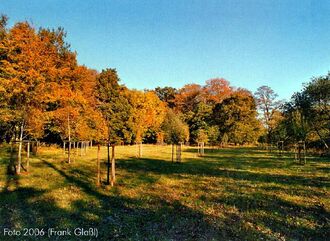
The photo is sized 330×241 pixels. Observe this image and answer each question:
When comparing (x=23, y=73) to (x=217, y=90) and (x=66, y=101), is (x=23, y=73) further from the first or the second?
(x=217, y=90)

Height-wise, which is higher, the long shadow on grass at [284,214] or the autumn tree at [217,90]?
the autumn tree at [217,90]

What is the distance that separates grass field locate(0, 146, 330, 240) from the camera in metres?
10.5

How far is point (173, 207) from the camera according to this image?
1382cm

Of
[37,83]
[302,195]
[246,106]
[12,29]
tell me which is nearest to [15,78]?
[37,83]

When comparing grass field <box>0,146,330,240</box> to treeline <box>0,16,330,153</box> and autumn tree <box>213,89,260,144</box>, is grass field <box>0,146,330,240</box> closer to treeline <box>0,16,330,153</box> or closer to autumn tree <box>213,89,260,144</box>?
treeline <box>0,16,330,153</box>

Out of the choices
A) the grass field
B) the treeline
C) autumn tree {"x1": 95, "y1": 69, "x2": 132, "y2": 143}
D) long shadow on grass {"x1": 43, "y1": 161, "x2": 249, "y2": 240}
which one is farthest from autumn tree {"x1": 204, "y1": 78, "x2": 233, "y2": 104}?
long shadow on grass {"x1": 43, "y1": 161, "x2": 249, "y2": 240}

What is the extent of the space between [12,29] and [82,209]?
18.8 m

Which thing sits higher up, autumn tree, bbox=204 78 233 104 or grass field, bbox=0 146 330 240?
autumn tree, bbox=204 78 233 104

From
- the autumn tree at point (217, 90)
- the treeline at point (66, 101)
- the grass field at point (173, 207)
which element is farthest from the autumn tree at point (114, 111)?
the autumn tree at point (217, 90)

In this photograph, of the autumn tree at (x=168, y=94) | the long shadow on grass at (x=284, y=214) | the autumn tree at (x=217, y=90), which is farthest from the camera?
the autumn tree at (x=168, y=94)

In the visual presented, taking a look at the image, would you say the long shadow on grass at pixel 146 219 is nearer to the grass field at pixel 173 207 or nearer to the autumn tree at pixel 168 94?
the grass field at pixel 173 207

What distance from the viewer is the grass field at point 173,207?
1048cm

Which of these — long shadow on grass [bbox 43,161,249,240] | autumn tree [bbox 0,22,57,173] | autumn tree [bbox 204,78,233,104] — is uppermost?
autumn tree [bbox 204,78,233,104]

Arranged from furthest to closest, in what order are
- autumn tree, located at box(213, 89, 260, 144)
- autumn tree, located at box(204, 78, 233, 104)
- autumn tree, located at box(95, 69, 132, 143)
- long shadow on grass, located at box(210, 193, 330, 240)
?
autumn tree, located at box(204, 78, 233, 104)
autumn tree, located at box(213, 89, 260, 144)
autumn tree, located at box(95, 69, 132, 143)
long shadow on grass, located at box(210, 193, 330, 240)
